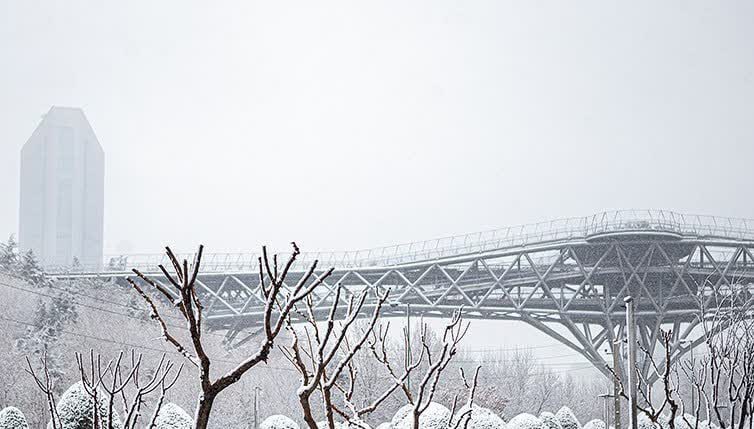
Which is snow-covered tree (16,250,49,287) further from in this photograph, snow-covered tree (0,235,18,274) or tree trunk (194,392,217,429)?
tree trunk (194,392,217,429)

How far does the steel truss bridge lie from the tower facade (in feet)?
62.3

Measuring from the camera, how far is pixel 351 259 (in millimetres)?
30547

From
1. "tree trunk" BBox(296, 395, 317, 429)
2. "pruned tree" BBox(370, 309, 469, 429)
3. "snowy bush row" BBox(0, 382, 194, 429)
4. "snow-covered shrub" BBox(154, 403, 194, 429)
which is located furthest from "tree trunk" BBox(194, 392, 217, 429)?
"snow-covered shrub" BBox(154, 403, 194, 429)

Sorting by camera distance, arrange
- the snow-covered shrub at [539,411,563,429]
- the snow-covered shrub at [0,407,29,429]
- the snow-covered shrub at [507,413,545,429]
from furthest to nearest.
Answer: the snow-covered shrub at [539,411,563,429] < the snow-covered shrub at [507,413,545,429] < the snow-covered shrub at [0,407,29,429]

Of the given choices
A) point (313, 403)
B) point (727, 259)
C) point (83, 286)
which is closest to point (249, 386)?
point (313, 403)

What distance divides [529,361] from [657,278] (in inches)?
343

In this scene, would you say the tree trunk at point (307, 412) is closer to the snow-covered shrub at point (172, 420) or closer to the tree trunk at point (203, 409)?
the tree trunk at point (203, 409)

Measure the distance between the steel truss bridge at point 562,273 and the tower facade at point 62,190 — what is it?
1899 cm

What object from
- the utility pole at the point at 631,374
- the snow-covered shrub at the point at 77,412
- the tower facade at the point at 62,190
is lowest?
the snow-covered shrub at the point at 77,412

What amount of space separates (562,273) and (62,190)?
31.0 m

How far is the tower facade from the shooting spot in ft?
160

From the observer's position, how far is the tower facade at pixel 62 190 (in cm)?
4891

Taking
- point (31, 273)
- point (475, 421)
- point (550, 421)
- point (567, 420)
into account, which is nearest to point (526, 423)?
point (475, 421)

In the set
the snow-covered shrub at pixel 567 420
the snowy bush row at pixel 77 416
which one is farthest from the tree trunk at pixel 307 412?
the snow-covered shrub at pixel 567 420
